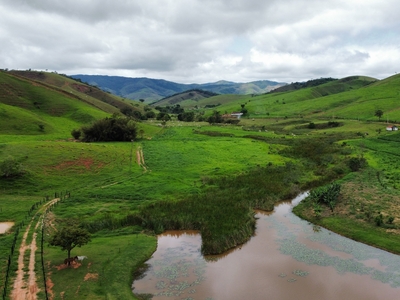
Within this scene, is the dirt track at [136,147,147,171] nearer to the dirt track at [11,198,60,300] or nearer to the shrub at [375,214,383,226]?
the dirt track at [11,198,60,300]

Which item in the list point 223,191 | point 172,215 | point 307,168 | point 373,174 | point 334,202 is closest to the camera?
point 172,215

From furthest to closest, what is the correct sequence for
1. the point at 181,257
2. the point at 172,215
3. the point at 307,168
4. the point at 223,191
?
the point at 307,168 < the point at 223,191 < the point at 172,215 < the point at 181,257

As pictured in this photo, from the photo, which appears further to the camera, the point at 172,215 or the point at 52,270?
the point at 172,215

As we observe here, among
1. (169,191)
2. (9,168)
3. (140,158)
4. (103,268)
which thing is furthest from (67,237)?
(140,158)

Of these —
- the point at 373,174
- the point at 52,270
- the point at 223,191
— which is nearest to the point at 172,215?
the point at 223,191

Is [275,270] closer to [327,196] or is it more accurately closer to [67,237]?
[67,237]

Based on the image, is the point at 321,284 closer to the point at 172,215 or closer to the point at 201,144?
the point at 172,215
